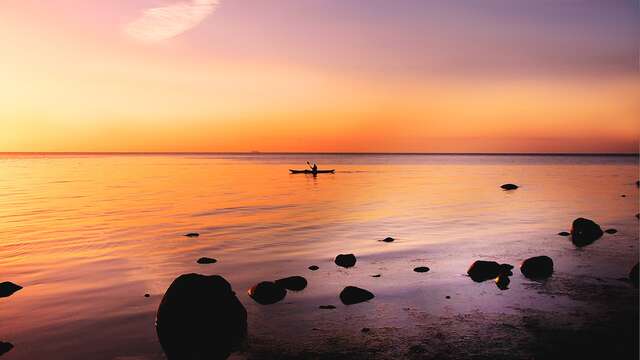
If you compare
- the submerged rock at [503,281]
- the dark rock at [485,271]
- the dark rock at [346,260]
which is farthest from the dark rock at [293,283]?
the submerged rock at [503,281]

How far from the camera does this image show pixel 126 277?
63.3 feet

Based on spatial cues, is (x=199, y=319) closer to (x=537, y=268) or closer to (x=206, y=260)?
(x=206, y=260)

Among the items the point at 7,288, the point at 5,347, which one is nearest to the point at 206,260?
the point at 7,288

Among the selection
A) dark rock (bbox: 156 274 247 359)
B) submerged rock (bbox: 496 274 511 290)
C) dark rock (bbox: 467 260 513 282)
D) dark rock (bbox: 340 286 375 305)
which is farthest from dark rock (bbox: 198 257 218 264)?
submerged rock (bbox: 496 274 511 290)

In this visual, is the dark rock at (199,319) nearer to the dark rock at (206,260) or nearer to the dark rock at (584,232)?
the dark rock at (206,260)

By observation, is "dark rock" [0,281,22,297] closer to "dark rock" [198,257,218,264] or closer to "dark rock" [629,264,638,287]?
"dark rock" [198,257,218,264]

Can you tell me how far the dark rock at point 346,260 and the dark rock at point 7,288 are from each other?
12.5m

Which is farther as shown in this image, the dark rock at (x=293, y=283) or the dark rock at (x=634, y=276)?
the dark rock at (x=634, y=276)

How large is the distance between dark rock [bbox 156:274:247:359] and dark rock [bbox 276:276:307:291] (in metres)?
3.81

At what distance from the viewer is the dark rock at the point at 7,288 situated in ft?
55.9

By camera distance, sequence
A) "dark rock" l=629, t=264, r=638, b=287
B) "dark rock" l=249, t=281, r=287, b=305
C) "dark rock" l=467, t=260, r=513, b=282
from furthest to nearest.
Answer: "dark rock" l=467, t=260, r=513, b=282 < "dark rock" l=629, t=264, r=638, b=287 < "dark rock" l=249, t=281, r=287, b=305

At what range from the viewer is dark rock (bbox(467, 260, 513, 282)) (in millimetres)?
18469

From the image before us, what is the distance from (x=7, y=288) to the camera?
1731cm

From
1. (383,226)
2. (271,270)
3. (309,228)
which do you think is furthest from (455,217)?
(271,270)
